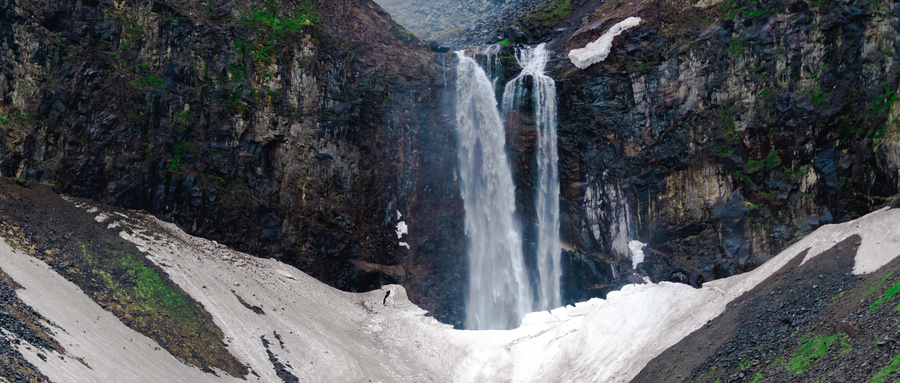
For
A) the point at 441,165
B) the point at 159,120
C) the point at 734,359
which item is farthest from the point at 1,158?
the point at 734,359

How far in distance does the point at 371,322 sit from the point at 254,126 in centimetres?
1269

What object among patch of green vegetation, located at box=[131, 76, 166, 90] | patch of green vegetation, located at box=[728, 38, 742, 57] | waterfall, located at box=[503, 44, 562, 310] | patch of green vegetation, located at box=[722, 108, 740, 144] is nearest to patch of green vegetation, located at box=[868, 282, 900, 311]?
patch of green vegetation, located at box=[722, 108, 740, 144]

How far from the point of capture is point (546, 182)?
36.2 m

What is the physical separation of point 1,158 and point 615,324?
94.7 ft

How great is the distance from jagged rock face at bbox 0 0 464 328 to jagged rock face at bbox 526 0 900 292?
8.75 m

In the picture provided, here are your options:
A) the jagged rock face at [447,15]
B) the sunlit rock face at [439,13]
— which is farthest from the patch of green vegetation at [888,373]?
the sunlit rock face at [439,13]

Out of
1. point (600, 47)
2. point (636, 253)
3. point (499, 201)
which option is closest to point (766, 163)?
point (636, 253)

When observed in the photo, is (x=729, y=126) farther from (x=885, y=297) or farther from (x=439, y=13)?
(x=439, y=13)

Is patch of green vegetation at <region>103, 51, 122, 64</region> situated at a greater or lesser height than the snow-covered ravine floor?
greater

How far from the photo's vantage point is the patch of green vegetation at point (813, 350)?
16875 millimetres

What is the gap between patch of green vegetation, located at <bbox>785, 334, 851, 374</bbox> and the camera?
16.9m

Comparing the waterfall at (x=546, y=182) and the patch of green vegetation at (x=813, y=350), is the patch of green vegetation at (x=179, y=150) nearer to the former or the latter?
the waterfall at (x=546, y=182)

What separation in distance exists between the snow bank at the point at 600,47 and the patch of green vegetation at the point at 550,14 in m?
9.01

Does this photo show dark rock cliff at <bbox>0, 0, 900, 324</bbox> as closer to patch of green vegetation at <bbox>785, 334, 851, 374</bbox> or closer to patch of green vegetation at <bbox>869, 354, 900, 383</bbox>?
patch of green vegetation at <bbox>785, 334, 851, 374</bbox>
